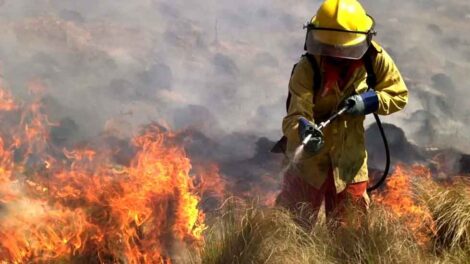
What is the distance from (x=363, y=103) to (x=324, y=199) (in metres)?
0.79

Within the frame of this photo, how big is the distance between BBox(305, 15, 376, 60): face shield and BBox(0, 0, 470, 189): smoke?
3740 millimetres

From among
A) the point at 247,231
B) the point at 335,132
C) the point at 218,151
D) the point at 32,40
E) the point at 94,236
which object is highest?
the point at 335,132

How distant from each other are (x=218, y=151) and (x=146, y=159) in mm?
2881

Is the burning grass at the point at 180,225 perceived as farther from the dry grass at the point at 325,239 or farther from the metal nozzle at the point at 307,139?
Answer: the metal nozzle at the point at 307,139

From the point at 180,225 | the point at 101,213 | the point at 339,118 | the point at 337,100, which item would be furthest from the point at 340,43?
the point at 101,213

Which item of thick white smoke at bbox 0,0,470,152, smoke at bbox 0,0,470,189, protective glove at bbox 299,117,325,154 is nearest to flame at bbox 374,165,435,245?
protective glove at bbox 299,117,325,154

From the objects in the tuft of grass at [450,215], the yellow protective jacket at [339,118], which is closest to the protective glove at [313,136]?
the yellow protective jacket at [339,118]

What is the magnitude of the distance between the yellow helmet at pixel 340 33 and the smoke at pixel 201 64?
3740 millimetres

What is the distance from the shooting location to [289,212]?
3.61 metres

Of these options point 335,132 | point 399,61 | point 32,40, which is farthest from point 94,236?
point 399,61

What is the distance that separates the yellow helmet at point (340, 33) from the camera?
346cm

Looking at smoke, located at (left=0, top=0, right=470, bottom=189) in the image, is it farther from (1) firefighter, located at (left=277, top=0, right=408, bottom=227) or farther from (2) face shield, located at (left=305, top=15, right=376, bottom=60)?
(2) face shield, located at (left=305, top=15, right=376, bottom=60)

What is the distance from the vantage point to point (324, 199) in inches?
151

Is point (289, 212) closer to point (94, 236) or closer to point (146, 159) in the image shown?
point (94, 236)
